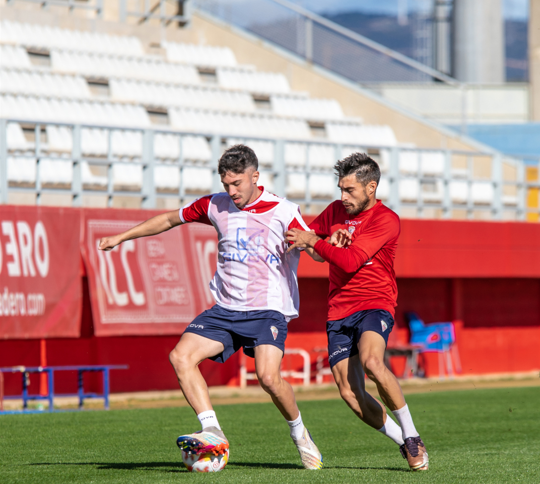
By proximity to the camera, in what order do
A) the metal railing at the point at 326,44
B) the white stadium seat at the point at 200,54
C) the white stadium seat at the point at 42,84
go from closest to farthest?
the white stadium seat at the point at 42,84, the white stadium seat at the point at 200,54, the metal railing at the point at 326,44

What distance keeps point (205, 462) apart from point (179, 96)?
15.4 metres

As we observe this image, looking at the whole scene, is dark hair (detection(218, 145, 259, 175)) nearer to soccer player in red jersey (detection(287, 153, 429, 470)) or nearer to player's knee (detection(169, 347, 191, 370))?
soccer player in red jersey (detection(287, 153, 429, 470))

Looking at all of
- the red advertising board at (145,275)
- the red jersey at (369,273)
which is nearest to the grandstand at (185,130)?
the red advertising board at (145,275)

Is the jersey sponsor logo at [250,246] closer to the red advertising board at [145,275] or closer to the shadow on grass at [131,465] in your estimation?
the shadow on grass at [131,465]

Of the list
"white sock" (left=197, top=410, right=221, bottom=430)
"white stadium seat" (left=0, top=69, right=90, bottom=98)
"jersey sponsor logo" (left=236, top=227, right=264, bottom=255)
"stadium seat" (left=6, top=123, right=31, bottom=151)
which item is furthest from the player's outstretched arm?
"white stadium seat" (left=0, top=69, right=90, bottom=98)

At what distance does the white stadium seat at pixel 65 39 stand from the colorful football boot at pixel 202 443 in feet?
50.2

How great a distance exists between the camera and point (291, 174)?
18312 millimetres

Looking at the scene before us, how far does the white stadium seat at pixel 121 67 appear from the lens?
19750mm

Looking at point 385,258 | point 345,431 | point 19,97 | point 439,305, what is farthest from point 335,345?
point 439,305

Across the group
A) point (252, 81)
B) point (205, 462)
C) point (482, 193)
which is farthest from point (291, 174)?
point (205, 462)

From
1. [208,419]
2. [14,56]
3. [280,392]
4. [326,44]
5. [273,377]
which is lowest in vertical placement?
[208,419]

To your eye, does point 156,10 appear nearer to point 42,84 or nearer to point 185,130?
point 42,84

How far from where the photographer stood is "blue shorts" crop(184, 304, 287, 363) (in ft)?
20.2

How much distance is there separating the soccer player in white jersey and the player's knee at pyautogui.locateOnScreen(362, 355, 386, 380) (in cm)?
55
